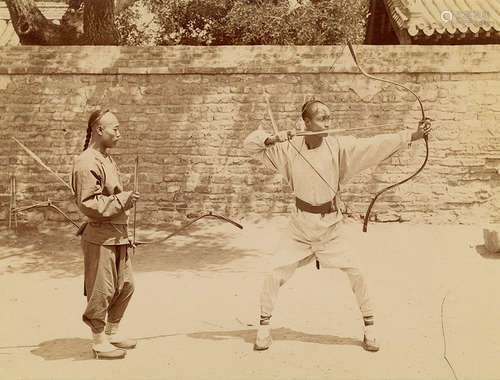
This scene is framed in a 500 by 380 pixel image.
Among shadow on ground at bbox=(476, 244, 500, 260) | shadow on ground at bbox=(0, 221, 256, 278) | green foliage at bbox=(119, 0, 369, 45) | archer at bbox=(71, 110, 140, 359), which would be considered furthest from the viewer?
green foliage at bbox=(119, 0, 369, 45)

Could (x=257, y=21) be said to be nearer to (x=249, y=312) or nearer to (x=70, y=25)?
(x=70, y=25)

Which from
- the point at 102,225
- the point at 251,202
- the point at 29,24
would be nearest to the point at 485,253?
the point at 251,202

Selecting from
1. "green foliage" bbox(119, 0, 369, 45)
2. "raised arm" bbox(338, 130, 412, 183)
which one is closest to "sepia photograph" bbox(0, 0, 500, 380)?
"raised arm" bbox(338, 130, 412, 183)

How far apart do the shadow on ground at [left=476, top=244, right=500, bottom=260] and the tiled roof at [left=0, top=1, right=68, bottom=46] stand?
9.58 meters

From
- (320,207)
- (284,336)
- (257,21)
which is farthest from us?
(257,21)

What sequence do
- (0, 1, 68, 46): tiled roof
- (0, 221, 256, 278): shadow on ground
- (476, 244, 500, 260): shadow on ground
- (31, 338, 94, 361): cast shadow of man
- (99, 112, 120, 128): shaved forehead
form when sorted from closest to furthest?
(99, 112, 120, 128): shaved forehead → (31, 338, 94, 361): cast shadow of man → (0, 221, 256, 278): shadow on ground → (476, 244, 500, 260): shadow on ground → (0, 1, 68, 46): tiled roof

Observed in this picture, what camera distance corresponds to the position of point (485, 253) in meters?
7.76

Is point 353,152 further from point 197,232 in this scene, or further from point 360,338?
point 197,232

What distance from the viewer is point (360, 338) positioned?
473 centimetres

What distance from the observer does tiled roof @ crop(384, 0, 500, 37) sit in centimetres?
939

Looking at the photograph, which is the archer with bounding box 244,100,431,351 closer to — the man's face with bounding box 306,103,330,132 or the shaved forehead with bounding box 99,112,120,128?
the man's face with bounding box 306,103,330,132

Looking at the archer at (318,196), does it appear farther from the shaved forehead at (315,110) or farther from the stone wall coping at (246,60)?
the stone wall coping at (246,60)

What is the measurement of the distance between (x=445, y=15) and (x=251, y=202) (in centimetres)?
439

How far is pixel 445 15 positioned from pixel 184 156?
4788mm
